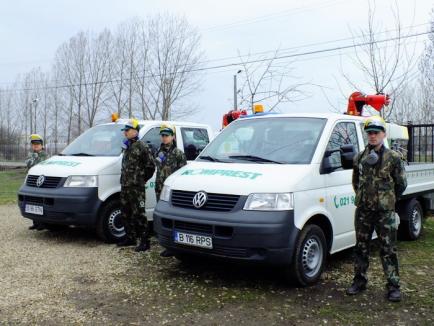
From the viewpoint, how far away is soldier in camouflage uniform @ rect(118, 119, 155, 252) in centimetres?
699

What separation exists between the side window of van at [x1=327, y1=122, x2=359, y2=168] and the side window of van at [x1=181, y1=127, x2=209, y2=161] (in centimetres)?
290

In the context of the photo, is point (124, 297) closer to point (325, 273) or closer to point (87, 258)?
point (87, 258)

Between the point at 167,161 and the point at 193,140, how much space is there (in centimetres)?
175

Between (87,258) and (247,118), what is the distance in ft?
9.54

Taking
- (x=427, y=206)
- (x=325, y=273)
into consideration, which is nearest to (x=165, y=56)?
(x=427, y=206)

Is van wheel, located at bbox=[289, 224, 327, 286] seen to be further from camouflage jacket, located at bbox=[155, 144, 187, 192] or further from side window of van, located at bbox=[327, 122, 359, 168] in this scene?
camouflage jacket, located at bbox=[155, 144, 187, 192]

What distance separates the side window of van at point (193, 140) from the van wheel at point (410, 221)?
3516 mm

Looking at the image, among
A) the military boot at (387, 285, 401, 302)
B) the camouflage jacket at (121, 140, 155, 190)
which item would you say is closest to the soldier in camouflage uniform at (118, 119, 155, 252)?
the camouflage jacket at (121, 140, 155, 190)

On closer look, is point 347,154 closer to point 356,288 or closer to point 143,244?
point 356,288

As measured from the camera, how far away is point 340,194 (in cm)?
574

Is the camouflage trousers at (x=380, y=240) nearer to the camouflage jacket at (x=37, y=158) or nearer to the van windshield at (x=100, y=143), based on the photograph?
the van windshield at (x=100, y=143)

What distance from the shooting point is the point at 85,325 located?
431 cm

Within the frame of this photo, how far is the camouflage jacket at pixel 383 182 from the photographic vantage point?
191 inches

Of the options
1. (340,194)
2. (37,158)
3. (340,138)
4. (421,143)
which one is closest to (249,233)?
(340,194)
